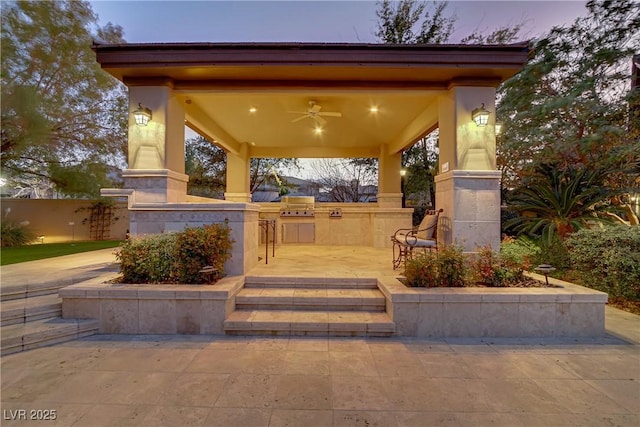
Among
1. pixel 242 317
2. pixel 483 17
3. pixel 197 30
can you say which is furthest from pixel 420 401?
pixel 483 17

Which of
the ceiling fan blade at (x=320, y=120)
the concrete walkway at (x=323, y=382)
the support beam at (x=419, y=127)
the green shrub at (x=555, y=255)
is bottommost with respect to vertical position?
the concrete walkway at (x=323, y=382)

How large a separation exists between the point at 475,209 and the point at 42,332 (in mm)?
5692

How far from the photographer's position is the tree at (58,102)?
24.4 feet

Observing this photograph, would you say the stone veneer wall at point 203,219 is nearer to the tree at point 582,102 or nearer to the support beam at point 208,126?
the support beam at point 208,126

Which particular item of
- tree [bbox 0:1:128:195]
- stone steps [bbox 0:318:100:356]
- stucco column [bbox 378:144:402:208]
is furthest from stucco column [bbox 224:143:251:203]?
stone steps [bbox 0:318:100:356]

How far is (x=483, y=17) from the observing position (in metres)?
9.01

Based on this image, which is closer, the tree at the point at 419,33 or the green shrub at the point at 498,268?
the green shrub at the point at 498,268

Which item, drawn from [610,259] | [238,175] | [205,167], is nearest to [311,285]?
[610,259]

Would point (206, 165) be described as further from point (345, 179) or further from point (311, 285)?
point (311, 285)

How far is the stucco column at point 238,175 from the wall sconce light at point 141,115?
422 cm

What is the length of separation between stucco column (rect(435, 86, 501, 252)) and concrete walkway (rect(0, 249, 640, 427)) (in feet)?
5.72

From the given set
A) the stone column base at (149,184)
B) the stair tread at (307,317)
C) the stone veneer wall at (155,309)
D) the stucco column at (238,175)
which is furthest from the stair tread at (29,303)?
the stucco column at (238,175)

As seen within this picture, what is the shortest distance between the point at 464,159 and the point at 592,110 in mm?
4620

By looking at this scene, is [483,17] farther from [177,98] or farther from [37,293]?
[37,293]
